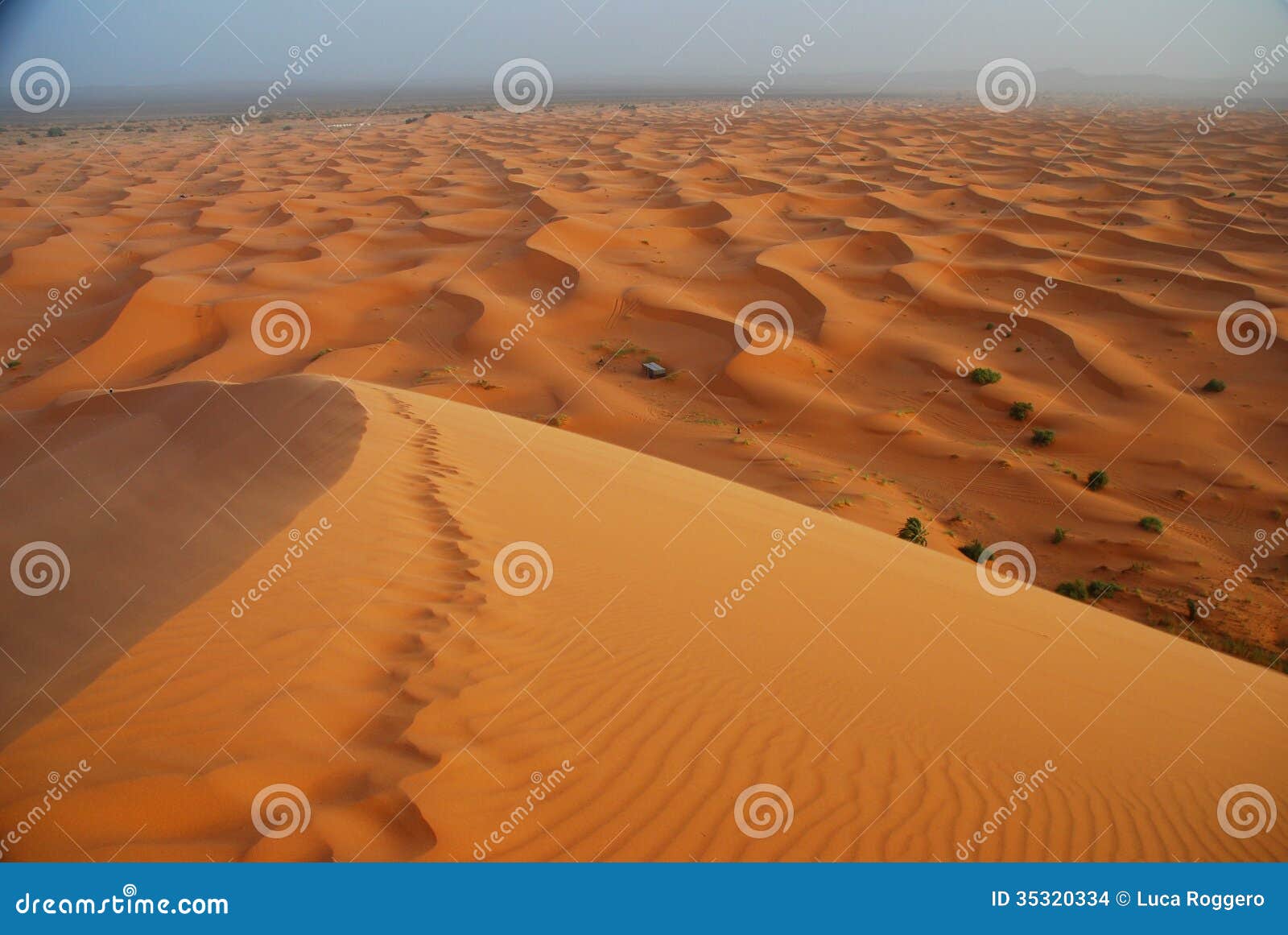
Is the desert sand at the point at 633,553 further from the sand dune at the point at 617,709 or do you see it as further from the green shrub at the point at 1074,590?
the green shrub at the point at 1074,590

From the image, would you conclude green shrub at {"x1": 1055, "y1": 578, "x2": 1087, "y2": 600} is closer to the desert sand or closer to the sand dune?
the desert sand

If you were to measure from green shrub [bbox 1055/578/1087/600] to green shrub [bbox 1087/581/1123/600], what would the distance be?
0.22 feet

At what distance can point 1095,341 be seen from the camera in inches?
571

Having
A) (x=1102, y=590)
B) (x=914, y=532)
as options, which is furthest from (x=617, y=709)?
(x=1102, y=590)

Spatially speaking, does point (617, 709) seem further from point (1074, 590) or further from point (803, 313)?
point (803, 313)

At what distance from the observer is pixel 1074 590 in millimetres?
7887

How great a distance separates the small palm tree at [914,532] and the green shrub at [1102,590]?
1695 millimetres

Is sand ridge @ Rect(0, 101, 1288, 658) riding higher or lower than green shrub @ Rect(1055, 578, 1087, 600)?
higher

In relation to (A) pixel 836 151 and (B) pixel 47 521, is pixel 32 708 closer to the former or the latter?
(B) pixel 47 521

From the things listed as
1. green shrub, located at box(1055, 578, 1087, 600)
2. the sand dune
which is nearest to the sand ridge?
green shrub, located at box(1055, 578, 1087, 600)

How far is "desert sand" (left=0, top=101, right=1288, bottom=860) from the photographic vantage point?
3547mm

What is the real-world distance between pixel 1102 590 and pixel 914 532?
1.93m

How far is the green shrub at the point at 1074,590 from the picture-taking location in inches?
309

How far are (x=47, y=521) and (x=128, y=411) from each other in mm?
3435
